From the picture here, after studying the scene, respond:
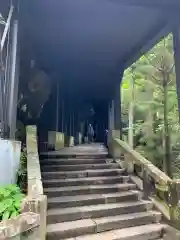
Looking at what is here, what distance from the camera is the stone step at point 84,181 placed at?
4.86 metres

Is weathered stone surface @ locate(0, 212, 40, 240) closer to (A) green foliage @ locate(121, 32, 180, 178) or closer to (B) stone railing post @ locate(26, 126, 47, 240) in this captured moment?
(B) stone railing post @ locate(26, 126, 47, 240)

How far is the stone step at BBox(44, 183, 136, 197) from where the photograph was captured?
4.57 m

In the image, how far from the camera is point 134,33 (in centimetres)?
667

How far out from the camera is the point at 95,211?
4117mm

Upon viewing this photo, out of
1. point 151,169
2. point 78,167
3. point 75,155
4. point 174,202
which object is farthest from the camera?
point 75,155

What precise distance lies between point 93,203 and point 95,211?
0.35 m

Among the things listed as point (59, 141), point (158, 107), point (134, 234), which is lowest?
point (134, 234)

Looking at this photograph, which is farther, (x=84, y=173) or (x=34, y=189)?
(x=84, y=173)

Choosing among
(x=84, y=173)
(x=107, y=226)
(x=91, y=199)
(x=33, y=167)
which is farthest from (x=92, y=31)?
(x=107, y=226)

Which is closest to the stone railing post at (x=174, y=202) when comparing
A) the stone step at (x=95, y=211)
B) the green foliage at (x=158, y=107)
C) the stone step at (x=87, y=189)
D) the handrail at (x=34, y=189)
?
the stone step at (x=95, y=211)

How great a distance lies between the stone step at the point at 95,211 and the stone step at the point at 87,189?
45cm

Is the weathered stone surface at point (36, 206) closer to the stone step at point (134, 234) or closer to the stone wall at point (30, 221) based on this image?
the stone wall at point (30, 221)

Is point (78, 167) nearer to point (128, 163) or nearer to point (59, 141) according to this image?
point (128, 163)

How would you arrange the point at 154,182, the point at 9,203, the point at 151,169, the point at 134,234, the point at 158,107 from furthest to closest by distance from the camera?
the point at 158,107 → the point at 151,169 → the point at 154,182 → the point at 134,234 → the point at 9,203
